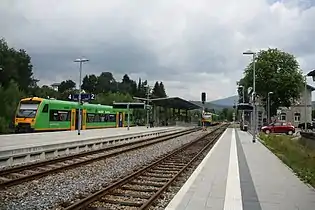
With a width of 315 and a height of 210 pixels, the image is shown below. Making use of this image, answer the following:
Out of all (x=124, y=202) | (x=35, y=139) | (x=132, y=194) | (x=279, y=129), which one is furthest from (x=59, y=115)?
(x=279, y=129)

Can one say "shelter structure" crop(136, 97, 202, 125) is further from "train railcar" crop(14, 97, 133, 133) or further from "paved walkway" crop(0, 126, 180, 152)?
"paved walkway" crop(0, 126, 180, 152)

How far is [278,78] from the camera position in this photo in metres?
71.4

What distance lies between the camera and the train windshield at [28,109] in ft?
111

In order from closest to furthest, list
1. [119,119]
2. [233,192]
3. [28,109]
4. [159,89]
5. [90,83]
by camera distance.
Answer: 1. [233,192]
2. [28,109]
3. [119,119]
4. [90,83]
5. [159,89]

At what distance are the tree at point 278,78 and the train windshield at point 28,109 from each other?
4589 cm

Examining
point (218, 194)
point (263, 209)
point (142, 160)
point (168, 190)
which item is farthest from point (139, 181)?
point (142, 160)

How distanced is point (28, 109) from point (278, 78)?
48.1 m

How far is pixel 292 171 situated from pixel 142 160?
6.47m

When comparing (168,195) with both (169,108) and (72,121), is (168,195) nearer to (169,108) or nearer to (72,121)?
(72,121)

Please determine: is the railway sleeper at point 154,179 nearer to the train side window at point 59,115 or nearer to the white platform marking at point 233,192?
the white platform marking at point 233,192

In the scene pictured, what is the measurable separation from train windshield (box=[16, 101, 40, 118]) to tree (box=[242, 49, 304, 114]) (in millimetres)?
45892

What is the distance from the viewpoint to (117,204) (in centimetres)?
882

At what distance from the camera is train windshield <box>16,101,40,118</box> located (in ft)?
111

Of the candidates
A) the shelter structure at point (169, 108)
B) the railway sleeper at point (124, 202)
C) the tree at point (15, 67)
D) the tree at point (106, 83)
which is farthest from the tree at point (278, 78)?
the tree at point (106, 83)
